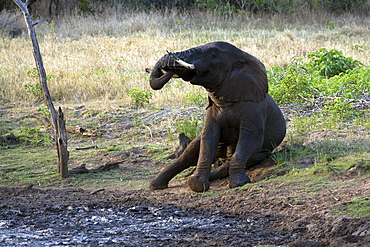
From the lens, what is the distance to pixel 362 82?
10641 millimetres

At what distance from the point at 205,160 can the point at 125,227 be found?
178 cm

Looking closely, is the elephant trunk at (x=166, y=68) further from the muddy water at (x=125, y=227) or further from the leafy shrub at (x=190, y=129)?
the leafy shrub at (x=190, y=129)

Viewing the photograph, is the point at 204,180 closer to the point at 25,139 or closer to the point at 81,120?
the point at 25,139

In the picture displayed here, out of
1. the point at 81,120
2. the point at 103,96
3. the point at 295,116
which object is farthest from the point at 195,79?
the point at 103,96

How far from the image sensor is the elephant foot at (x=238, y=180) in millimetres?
6867

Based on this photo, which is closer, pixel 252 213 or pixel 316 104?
pixel 252 213

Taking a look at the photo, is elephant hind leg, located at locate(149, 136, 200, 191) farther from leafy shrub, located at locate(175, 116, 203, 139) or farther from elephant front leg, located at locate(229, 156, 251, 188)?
leafy shrub, located at locate(175, 116, 203, 139)

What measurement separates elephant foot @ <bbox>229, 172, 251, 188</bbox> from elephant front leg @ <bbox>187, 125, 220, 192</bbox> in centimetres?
26

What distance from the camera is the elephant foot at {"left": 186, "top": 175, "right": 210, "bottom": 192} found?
6.89 meters

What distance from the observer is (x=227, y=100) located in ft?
23.0

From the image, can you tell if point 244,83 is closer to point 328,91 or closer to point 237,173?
point 237,173

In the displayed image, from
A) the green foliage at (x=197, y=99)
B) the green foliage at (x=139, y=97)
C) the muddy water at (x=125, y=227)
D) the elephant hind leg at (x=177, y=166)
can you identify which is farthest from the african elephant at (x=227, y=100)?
the green foliage at (x=139, y=97)

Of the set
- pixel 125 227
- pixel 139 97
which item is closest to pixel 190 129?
pixel 139 97

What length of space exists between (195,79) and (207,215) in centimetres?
160
